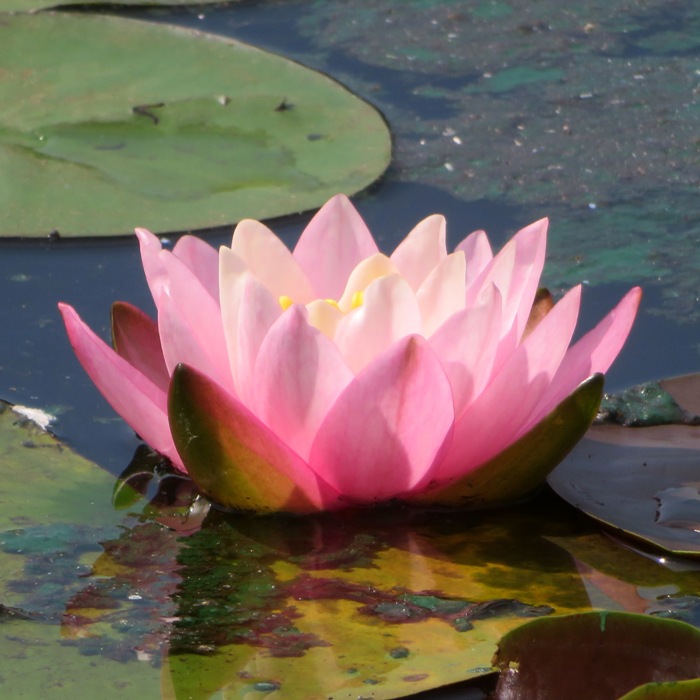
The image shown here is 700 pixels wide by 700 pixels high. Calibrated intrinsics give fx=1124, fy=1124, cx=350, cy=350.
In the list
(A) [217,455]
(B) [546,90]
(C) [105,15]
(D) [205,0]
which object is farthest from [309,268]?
(D) [205,0]

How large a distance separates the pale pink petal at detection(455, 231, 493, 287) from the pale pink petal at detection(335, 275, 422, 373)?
0.23 m

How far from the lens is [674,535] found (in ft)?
4.09

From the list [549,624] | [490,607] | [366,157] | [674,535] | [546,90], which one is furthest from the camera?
[546,90]

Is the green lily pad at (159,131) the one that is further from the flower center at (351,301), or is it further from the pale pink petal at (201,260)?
the flower center at (351,301)

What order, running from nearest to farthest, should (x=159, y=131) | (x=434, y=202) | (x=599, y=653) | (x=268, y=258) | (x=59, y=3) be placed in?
(x=599, y=653)
(x=268, y=258)
(x=434, y=202)
(x=159, y=131)
(x=59, y=3)

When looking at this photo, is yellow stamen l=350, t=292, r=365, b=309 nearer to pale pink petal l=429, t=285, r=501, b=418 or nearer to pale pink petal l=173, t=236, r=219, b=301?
pale pink petal l=429, t=285, r=501, b=418

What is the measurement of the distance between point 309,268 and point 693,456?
540 mm

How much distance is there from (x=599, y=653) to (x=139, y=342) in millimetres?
720

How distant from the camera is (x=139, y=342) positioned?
4.78 feet

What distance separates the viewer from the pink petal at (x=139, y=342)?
1.44 m

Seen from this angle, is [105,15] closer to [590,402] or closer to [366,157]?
[366,157]

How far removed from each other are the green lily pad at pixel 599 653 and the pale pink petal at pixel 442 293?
398 mm

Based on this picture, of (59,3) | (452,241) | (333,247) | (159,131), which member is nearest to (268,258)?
(333,247)

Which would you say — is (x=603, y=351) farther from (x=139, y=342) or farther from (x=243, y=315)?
(x=139, y=342)
